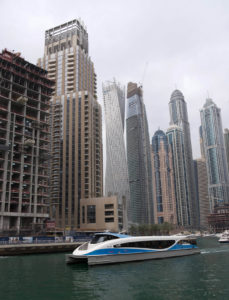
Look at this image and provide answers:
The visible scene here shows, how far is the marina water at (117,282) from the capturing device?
26.2m

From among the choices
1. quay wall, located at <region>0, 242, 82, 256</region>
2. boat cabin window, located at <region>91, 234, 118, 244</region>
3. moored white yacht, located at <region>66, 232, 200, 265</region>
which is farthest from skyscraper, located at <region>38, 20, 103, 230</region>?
boat cabin window, located at <region>91, 234, 118, 244</region>

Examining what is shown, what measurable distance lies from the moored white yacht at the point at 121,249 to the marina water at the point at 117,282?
1389mm

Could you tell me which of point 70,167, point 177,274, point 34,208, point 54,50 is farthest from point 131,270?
point 54,50

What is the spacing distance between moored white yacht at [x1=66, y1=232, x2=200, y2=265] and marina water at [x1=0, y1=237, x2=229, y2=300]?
1389 millimetres

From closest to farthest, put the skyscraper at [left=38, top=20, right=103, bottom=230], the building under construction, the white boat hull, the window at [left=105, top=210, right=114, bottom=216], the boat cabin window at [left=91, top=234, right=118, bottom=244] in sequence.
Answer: the white boat hull
the boat cabin window at [left=91, top=234, right=118, bottom=244]
the building under construction
the window at [left=105, top=210, right=114, bottom=216]
the skyscraper at [left=38, top=20, right=103, bottom=230]

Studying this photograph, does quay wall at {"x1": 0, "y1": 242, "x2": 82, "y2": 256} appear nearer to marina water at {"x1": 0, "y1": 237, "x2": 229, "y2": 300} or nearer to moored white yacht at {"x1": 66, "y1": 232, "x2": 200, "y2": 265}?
marina water at {"x1": 0, "y1": 237, "x2": 229, "y2": 300}

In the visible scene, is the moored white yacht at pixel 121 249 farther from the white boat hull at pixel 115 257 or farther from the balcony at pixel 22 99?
the balcony at pixel 22 99

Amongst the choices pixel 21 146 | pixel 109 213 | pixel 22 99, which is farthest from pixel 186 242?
pixel 109 213

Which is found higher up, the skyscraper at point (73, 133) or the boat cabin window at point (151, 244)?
the skyscraper at point (73, 133)

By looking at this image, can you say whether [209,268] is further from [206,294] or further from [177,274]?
[206,294]

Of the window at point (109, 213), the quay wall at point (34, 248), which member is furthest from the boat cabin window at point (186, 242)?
the window at point (109, 213)

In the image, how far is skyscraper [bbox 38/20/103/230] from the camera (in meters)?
142

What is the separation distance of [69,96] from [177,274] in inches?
5177

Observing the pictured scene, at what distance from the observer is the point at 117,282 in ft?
104
